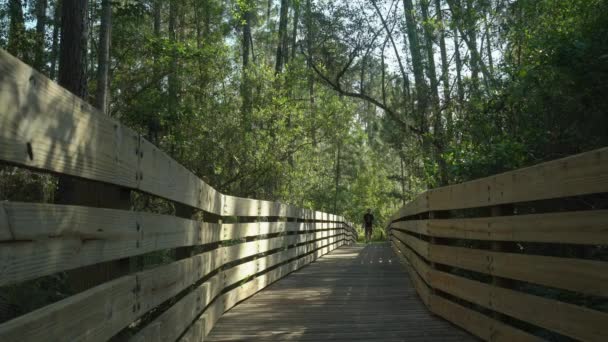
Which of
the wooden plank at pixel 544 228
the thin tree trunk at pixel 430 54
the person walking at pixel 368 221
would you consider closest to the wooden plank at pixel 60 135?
the wooden plank at pixel 544 228

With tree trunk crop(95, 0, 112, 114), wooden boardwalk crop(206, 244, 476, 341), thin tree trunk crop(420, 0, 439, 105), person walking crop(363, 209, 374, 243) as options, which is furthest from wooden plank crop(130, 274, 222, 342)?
person walking crop(363, 209, 374, 243)

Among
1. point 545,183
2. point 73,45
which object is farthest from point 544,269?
point 73,45

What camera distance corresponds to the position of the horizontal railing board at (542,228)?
8.95ft

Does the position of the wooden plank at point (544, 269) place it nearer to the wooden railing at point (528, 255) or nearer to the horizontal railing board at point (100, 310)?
the wooden railing at point (528, 255)

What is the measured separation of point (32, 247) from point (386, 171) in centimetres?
5328

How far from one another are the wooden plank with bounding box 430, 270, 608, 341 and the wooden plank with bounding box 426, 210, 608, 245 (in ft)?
1.17

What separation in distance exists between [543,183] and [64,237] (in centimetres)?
265

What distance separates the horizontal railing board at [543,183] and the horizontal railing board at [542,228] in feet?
0.39

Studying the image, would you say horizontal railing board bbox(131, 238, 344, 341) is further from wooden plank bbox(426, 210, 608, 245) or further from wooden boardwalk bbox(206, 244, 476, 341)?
wooden plank bbox(426, 210, 608, 245)

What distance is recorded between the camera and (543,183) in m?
3.36

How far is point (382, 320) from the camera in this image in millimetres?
5781

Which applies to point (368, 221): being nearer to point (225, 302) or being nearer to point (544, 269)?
point (225, 302)

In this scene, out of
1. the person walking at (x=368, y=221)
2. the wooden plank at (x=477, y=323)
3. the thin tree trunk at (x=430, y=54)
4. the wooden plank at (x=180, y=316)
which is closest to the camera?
the wooden plank at (x=180, y=316)

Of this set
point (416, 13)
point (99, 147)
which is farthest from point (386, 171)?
point (99, 147)
